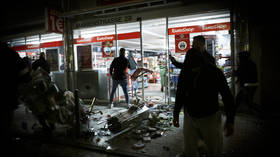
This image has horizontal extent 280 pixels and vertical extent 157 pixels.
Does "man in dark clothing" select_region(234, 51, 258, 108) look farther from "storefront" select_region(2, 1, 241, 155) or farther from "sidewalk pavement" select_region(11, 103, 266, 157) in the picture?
"storefront" select_region(2, 1, 241, 155)

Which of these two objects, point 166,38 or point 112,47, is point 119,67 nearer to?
point 112,47

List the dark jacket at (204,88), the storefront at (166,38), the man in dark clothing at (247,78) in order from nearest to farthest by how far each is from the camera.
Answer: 1. the dark jacket at (204,88)
2. the man in dark clothing at (247,78)
3. the storefront at (166,38)

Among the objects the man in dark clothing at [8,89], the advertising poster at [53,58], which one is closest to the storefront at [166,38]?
the advertising poster at [53,58]

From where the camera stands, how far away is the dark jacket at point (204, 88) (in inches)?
85.3

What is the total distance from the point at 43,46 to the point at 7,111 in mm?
8438

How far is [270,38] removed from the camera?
588 centimetres

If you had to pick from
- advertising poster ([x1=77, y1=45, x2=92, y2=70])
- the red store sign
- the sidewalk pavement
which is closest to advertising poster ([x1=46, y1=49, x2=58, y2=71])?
advertising poster ([x1=77, y1=45, x2=92, y2=70])

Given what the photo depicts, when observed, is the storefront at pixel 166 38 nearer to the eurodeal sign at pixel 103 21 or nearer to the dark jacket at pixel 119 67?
the eurodeal sign at pixel 103 21

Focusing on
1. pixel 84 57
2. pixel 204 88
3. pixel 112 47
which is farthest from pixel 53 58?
pixel 204 88

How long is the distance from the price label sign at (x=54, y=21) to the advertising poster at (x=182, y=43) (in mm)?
5171

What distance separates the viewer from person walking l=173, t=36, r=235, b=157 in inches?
85.4

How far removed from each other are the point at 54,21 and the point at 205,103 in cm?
785

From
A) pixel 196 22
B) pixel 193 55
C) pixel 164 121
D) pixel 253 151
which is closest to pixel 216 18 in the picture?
pixel 196 22

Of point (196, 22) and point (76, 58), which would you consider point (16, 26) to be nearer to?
point (76, 58)
